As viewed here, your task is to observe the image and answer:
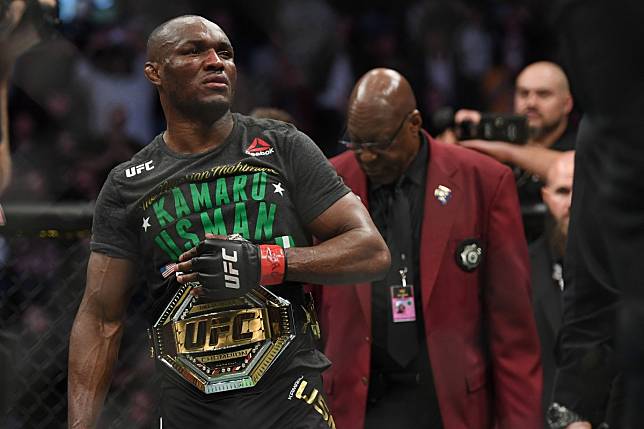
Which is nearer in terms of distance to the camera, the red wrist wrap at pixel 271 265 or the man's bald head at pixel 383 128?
the red wrist wrap at pixel 271 265

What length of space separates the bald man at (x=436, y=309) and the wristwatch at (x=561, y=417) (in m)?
1.30

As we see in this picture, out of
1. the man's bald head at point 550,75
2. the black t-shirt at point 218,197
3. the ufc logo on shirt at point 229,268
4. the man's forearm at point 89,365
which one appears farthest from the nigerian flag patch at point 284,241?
the man's bald head at point 550,75

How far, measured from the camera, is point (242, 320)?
8.84ft

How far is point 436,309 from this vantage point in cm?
351

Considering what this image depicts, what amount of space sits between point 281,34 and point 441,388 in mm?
2006

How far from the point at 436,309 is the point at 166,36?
1230 mm

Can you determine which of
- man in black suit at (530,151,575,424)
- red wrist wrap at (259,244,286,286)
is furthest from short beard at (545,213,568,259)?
red wrist wrap at (259,244,286,286)

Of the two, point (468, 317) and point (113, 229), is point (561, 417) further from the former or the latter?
point (468, 317)

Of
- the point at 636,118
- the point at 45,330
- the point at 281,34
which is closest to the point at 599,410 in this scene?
the point at 636,118

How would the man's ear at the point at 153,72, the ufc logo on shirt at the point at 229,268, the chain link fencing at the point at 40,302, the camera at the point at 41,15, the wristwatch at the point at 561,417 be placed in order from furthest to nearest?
1. the chain link fencing at the point at 40,302
2. the camera at the point at 41,15
3. the man's ear at the point at 153,72
4. the ufc logo on shirt at the point at 229,268
5. the wristwatch at the point at 561,417

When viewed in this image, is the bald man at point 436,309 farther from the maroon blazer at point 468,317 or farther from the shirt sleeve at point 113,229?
the shirt sleeve at point 113,229

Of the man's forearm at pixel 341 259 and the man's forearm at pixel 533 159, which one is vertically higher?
the man's forearm at pixel 533 159

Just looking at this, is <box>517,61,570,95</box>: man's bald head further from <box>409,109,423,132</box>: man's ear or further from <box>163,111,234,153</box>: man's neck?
<box>163,111,234,153</box>: man's neck

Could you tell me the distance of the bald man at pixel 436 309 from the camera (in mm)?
3525
